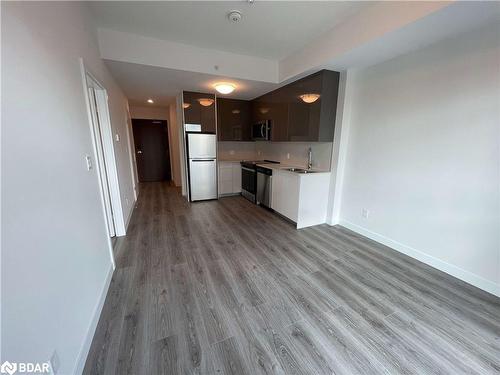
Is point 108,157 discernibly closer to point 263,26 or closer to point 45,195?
point 45,195

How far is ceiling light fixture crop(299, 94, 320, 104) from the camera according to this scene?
10.1 ft

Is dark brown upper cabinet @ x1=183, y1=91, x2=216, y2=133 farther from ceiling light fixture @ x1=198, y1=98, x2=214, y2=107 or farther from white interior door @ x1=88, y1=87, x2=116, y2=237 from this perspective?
white interior door @ x1=88, y1=87, x2=116, y2=237

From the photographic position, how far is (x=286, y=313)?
5.57 ft

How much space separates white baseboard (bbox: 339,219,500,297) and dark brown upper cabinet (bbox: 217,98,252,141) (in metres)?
3.41

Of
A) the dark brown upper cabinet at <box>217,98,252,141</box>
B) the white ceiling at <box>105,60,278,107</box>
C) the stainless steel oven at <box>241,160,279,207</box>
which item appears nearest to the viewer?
the white ceiling at <box>105,60,278,107</box>

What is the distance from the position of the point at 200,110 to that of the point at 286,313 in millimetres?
4067

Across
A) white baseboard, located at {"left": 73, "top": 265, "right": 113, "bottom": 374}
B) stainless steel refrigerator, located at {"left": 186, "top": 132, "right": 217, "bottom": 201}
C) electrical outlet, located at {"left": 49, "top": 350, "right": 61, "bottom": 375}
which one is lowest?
white baseboard, located at {"left": 73, "top": 265, "right": 113, "bottom": 374}

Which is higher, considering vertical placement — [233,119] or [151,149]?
[233,119]

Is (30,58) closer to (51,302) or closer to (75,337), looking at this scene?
(51,302)

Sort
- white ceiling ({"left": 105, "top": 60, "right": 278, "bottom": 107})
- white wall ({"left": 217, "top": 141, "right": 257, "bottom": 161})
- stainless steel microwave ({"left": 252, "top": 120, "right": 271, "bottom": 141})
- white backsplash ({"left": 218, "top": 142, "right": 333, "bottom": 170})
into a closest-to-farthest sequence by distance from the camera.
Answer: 1. white ceiling ({"left": 105, "top": 60, "right": 278, "bottom": 107})
2. white backsplash ({"left": 218, "top": 142, "right": 333, "bottom": 170})
3. stainless steel microwave ({"left": 252, "top": 120, "right": 271, "bottom": 141})
4. white wall ({"left": 217, "top": 141, "right": 257, "bottom": 161})

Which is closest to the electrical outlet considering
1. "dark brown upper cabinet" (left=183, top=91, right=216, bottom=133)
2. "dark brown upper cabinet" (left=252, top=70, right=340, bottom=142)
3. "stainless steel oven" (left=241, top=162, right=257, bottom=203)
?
"dark brown upper cabinet" (left=252, top=70, right=340, bottom=142)

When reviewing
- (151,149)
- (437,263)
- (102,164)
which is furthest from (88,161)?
(151,149)

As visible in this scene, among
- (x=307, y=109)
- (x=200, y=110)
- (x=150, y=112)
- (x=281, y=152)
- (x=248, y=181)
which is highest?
(x=150, y=112)

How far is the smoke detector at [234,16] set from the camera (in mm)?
2167
